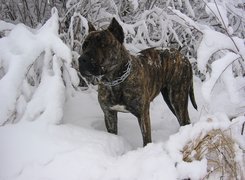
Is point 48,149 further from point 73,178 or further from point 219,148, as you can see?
point 219,148

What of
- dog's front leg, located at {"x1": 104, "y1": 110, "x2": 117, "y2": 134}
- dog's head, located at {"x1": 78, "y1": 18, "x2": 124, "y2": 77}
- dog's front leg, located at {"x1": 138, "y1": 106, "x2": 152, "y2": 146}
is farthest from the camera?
dog's front leg, located at {"x1": 104, "y1": 110, "x2": 117, "y2": 134}

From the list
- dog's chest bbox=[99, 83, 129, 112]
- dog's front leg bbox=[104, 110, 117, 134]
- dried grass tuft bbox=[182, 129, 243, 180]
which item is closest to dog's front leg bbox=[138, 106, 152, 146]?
dog's chest bbox=[99, 83, 129, 112]

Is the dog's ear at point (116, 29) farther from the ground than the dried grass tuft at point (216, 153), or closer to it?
farther from the ground

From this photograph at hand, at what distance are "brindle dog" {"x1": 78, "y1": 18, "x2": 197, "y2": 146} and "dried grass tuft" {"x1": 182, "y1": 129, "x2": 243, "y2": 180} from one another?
103 centimetres

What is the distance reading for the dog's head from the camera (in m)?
3.33

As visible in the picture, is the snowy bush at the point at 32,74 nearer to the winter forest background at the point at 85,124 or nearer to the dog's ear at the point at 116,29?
the winter forest background at the point at 85,124

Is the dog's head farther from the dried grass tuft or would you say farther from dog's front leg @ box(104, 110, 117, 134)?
the dried grass tuft

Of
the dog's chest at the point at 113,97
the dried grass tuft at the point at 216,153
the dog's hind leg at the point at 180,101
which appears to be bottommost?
the dog's hind leg at the point at 180,101

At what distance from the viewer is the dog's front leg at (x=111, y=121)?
12.6ft

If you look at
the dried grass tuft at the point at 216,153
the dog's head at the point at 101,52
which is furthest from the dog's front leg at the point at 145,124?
the dried grass tuft at the point at 216,153

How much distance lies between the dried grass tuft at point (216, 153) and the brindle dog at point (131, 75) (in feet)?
3.37

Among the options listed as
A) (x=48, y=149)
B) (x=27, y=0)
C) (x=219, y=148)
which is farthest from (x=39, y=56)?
(x=27, y=0)

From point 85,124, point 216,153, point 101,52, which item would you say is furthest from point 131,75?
point 216,153

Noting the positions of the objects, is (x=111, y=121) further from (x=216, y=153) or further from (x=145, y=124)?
(x=216, y=153)
